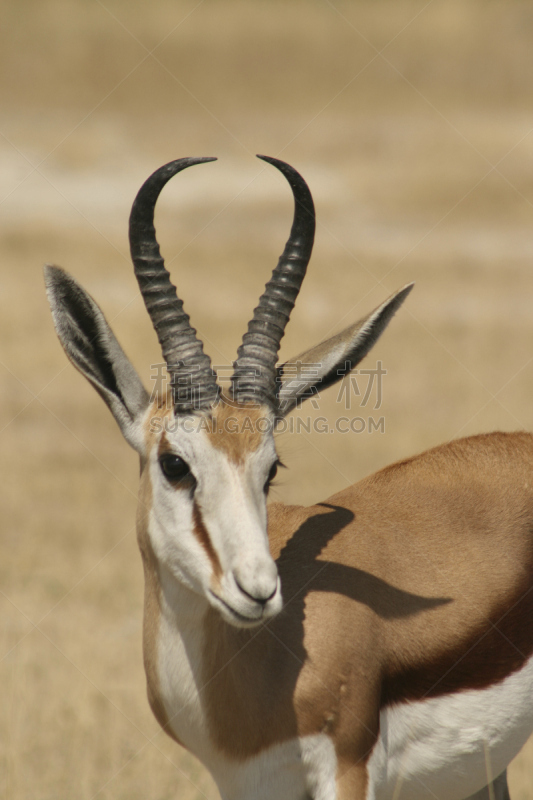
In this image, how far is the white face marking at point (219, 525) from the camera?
3781 millimetres

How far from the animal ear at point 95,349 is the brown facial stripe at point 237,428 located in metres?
0.57

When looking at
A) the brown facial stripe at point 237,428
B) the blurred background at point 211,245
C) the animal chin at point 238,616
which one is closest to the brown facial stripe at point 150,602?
the brown facial stripe at point 237,428

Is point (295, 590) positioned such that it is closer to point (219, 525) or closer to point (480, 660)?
point (219, 525)

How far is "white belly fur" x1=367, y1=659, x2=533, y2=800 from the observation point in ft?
15.2

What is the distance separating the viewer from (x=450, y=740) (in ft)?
15.7

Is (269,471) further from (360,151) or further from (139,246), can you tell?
(360,151)

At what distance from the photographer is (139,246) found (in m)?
4.51

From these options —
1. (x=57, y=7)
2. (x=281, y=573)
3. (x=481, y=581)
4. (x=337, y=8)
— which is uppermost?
(x=337, y=8)

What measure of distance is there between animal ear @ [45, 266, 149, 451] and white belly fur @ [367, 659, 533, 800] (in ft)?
6.65

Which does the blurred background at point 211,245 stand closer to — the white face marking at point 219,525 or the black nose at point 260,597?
the white face marking at point 219,525

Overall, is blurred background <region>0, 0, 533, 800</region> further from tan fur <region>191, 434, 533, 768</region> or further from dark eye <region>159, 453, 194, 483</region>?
dark eye <region>159, 453, 194, 483</region>

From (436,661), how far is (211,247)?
22.3m

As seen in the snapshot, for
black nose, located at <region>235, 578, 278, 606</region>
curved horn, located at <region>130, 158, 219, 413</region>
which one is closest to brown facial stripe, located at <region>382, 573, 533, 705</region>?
black nose, located at <region>235, 578, 278, 606</region>

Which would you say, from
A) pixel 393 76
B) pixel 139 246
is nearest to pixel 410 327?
pixel 139 246
